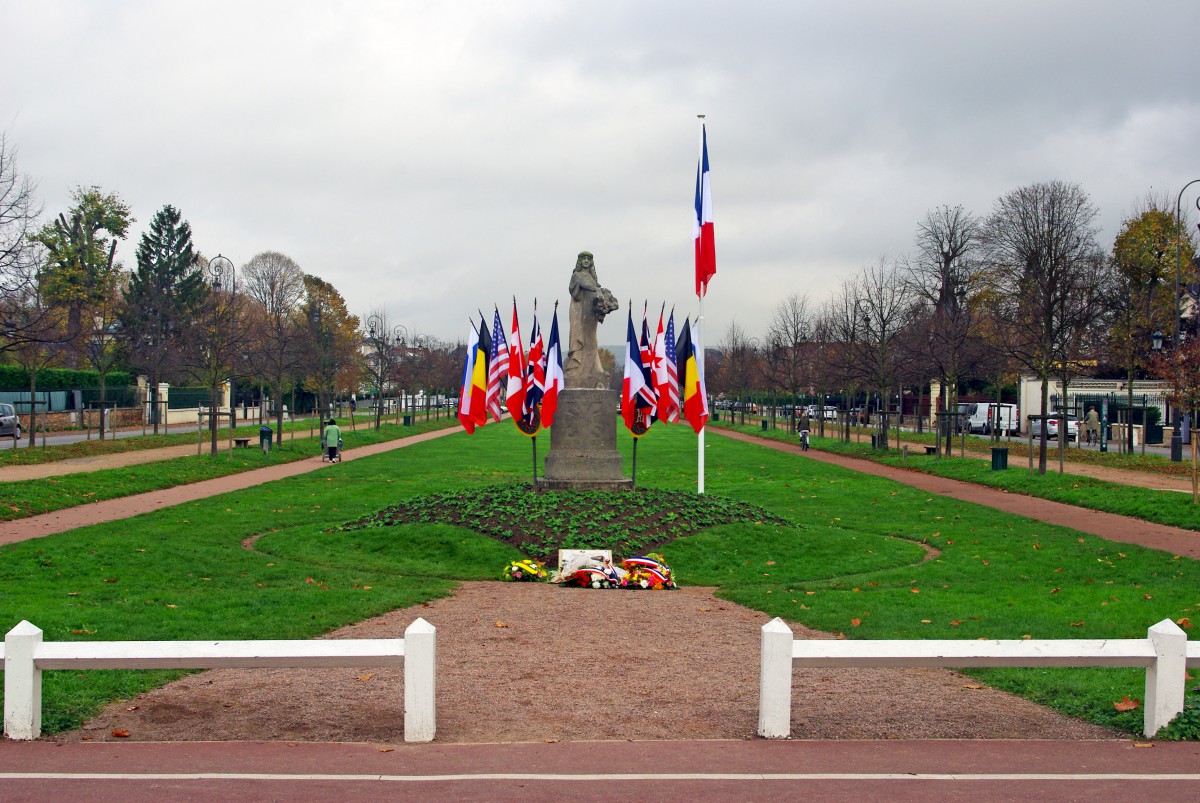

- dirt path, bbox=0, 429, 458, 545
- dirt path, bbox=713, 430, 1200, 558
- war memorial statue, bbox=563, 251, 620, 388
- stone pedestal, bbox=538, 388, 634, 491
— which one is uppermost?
war memorial statue, bbox=563, 251, 620, 388

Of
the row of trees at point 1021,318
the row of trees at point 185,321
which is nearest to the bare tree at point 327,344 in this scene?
the row of trees at point 185,321

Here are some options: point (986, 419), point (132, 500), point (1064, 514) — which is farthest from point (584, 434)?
point (986, 419)

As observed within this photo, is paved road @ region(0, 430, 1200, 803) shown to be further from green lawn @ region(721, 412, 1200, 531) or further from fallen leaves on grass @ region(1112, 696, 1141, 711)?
green lawn @ region(721, 412, 1200, 531)

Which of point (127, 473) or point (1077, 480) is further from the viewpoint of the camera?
point (1077, 480)

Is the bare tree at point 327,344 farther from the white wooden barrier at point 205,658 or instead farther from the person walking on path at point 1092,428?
the white wooden barrier at point 205,658

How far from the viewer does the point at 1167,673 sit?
22.4 feet

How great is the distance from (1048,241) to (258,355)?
103ft

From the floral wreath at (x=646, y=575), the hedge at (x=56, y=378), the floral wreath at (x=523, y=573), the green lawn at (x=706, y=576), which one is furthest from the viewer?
the hedge at (x=56, y=378)

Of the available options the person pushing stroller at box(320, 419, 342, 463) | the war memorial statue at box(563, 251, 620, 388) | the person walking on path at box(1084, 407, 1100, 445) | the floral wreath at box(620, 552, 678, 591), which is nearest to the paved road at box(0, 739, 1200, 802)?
the floral wreath at box(620, 552, 678, 591)

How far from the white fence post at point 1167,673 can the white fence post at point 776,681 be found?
7.92 feet

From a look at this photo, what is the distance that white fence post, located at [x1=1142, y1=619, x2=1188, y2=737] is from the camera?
6832 mm

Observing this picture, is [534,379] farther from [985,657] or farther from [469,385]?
[985,657]

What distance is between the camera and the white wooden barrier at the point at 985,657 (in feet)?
22.4

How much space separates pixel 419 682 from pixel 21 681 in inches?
100
